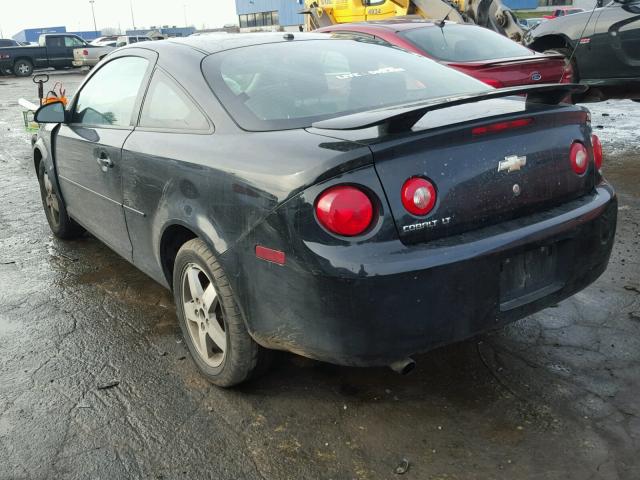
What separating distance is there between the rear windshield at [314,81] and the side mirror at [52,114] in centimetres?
159

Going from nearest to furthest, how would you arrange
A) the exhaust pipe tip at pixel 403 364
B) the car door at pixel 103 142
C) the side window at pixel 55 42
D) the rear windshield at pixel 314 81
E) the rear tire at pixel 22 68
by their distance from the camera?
the exhaust pipe tip at pixel 403 364
the rear windshield at pixel 314 81
the car door at pixel 103 142
the rear tire at pixel 22 68
the side window at pixel 55 42

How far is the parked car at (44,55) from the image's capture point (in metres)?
28.4

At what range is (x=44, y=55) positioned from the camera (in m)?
29.2

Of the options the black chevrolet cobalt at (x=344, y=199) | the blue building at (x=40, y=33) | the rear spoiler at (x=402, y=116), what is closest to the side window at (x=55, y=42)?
the black chevrolet cobalt at (x=344, y=199)

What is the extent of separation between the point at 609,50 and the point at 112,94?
6.15 metres

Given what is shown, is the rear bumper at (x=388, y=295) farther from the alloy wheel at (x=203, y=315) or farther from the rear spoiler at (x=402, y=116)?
the rear spoiler at (x=402, y=116)

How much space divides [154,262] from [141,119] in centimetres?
77

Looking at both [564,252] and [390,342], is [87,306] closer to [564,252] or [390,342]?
[390,342]

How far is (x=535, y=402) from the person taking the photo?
104 inches

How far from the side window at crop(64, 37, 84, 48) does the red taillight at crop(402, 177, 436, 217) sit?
31217 millimetres

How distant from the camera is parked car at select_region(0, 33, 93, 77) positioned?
28375 mm

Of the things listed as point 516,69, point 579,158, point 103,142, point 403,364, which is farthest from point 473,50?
point 403,364

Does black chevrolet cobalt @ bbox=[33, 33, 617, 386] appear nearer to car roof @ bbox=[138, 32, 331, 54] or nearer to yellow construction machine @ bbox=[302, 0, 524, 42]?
car roof @ bbox=[138, 32, 331, 54]

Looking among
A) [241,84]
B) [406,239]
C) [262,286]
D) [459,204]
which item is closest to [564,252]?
[459,204]
